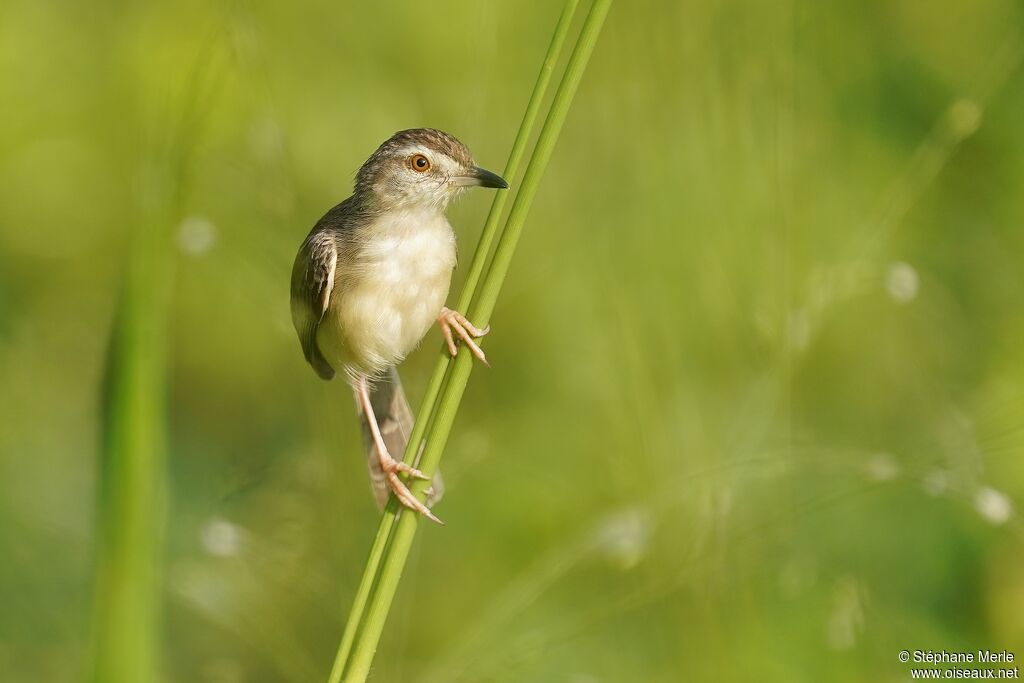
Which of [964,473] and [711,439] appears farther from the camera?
[711,439]

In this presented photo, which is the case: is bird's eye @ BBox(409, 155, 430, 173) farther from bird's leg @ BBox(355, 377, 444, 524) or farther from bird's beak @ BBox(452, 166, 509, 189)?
bird's leg @ BBox(355, 377, 444, 524)

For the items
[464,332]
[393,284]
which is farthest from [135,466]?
[393,284]

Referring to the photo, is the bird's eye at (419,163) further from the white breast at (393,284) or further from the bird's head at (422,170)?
the white breast at (393,284)

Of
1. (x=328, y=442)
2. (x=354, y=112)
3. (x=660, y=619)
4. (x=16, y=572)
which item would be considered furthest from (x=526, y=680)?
(x=354, y=112)

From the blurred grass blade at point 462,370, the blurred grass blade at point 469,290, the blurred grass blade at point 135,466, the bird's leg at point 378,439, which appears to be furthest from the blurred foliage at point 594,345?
the blurred grass blade at point 135,466

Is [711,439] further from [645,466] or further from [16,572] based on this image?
[16,572]

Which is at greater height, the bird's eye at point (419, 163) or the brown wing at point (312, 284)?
the bird's eye at point (419, 163)
